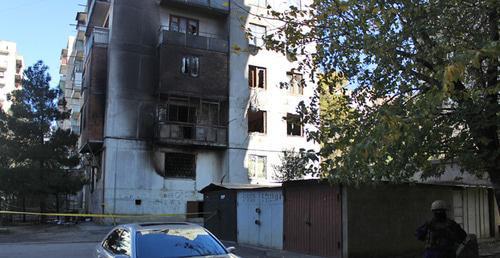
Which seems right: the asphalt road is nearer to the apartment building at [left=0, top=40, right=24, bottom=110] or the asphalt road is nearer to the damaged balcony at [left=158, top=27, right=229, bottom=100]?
the damaged balcony at [left=158, top=27, right=229, bottom=100]

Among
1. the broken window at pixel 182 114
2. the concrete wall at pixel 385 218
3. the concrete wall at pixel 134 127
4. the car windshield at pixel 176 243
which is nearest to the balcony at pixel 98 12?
the concrete wall at pixel 134 127

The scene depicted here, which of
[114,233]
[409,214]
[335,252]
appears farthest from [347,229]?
[114,233]

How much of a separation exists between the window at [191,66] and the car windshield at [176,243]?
25.8 metres

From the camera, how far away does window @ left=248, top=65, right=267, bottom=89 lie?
1426 inches

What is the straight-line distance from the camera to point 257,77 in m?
36.5

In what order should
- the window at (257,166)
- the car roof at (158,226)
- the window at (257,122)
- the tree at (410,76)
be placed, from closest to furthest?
the car roof at (158,226) → the tree at (410,76) → the window at (257,166) → the window at (257,122)

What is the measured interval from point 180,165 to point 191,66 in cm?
660

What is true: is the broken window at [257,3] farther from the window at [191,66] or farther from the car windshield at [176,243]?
the car windshield at [176,243]

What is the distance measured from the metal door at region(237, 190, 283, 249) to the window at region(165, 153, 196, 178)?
14.6m

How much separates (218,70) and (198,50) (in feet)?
6.25

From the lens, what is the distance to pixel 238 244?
18.8 meters

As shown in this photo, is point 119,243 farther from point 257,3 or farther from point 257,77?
point 257,3

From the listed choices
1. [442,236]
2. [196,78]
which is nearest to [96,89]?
[196,78]

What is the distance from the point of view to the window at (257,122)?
1432 inches
